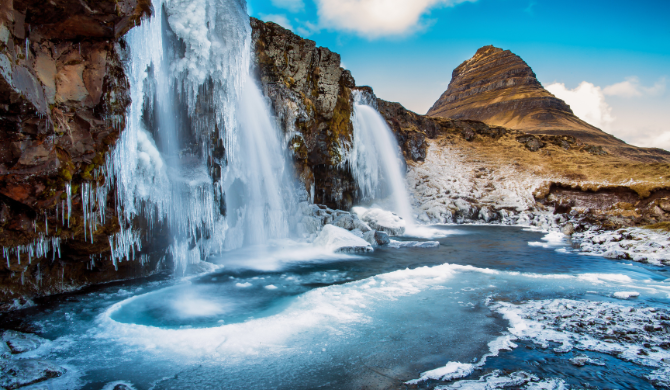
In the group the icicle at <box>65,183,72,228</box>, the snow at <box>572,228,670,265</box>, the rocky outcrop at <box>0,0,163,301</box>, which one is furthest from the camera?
the snow at <box>572,228,670,265</box>

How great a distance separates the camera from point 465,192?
33.6 m

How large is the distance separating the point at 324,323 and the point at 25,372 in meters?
5.08

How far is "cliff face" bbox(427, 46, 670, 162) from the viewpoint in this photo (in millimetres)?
72625

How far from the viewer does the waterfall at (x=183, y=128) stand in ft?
31.1

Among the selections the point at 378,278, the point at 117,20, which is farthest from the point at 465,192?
the point at 117,20

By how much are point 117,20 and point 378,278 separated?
10.3 meters

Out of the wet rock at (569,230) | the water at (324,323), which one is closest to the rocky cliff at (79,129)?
the water at (324,323)

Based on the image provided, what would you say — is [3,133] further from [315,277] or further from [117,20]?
[315,277]

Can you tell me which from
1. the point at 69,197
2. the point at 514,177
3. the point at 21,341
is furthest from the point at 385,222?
the point at 514,177

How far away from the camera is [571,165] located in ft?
114

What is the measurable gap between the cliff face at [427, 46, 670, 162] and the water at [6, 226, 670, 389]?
2707 inches

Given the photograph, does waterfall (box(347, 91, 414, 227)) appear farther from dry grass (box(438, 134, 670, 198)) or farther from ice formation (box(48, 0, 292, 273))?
dry grass (box(438, 134, 670, 198))

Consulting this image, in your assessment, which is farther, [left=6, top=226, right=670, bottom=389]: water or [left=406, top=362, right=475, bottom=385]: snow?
[left=6, top=226, right=670, bottom=389]: water

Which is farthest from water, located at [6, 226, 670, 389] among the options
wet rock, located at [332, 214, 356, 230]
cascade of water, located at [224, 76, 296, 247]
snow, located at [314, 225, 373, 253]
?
wet rock, located at [332, 214, 356, 230]
